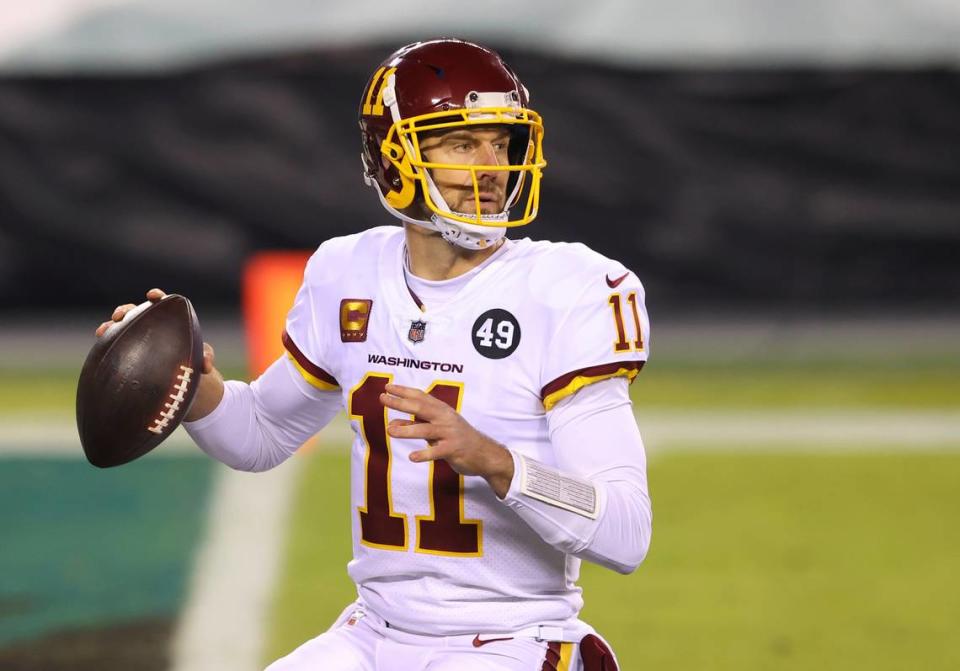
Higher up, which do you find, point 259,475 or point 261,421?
point 261,421

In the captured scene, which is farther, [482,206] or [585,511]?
[482,206]

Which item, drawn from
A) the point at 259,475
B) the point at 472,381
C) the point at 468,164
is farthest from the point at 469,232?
the point at 259,475

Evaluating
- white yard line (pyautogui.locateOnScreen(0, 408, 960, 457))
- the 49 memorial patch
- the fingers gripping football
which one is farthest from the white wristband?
white yard line (pyautogui.locateOnScreen(0, 408, 960, 457))

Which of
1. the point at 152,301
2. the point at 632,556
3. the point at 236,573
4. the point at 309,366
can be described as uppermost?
the point at 152,301

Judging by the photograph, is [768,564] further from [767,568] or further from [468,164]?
[468,164]

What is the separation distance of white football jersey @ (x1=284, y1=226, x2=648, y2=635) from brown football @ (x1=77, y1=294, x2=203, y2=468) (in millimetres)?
304

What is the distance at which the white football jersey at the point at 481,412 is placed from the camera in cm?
269

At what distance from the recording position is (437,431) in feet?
7.80

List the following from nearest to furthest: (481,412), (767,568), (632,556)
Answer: (632,556) → (481,412) → (767,568)

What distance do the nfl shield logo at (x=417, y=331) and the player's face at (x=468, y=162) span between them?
208 millimetres

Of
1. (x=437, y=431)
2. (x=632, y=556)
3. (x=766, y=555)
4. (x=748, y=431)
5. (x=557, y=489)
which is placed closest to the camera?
(x=437, y=431)

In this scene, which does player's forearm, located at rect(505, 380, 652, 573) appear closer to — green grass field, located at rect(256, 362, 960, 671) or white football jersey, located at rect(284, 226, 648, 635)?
white football jersey, located at rect(284, 226, 648, 635)

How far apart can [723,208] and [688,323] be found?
0.63 metres

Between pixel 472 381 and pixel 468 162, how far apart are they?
0.39 metres
